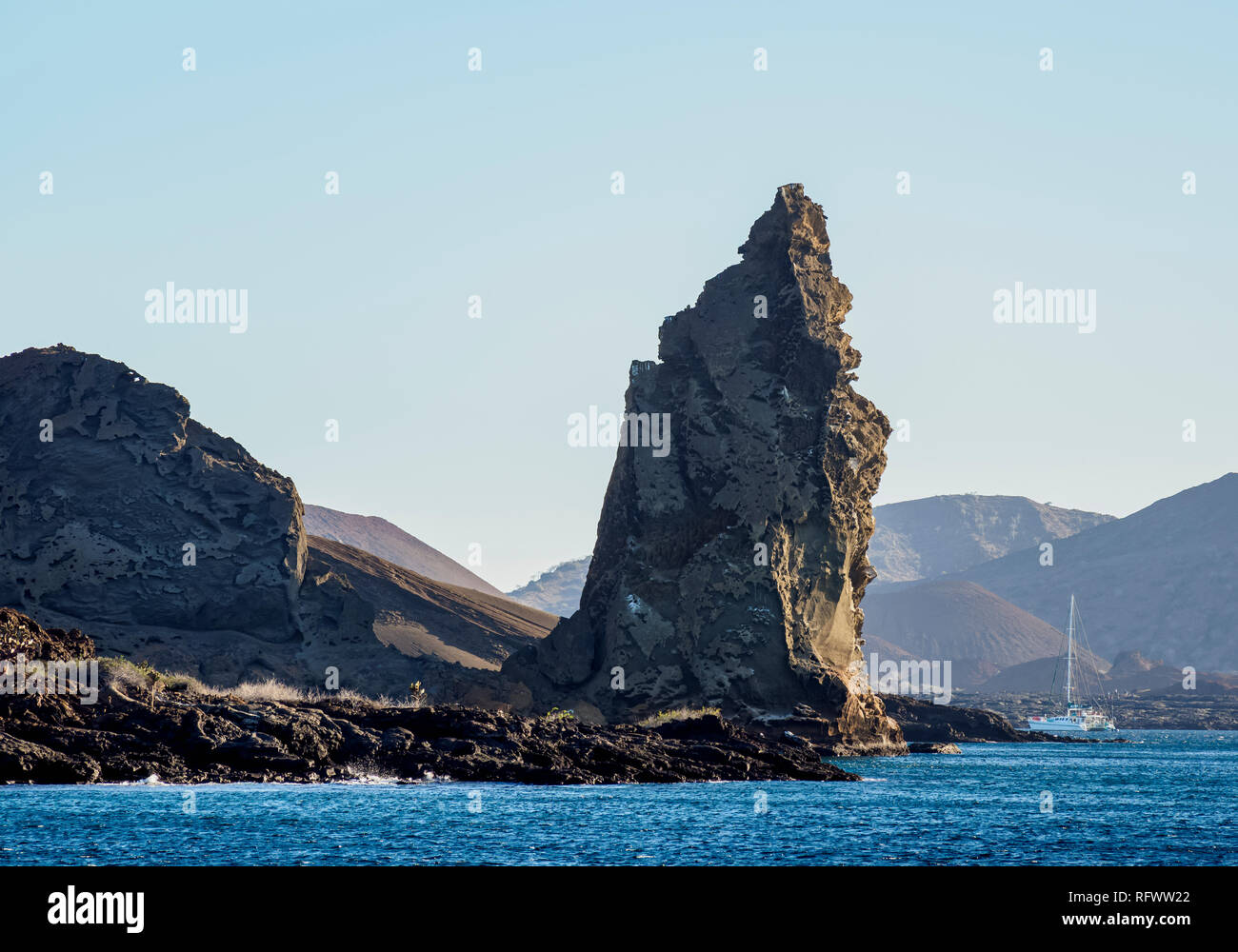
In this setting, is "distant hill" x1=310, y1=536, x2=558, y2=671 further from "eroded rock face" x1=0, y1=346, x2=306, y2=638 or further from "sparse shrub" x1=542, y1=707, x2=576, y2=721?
"sparse shrub" x1=542, y1=707, x2=576, y2=721

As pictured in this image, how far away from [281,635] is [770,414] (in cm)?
4116

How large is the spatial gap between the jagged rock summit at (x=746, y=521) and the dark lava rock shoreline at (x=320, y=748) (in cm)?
2791

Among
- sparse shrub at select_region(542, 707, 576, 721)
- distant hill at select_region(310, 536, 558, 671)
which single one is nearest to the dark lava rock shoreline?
sparse shrub at select_region(542, 707, 576, 721)

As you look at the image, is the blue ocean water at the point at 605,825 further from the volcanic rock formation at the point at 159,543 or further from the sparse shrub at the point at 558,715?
the volcanic rock formation at the point at 159,543

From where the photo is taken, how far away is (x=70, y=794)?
43625 mm

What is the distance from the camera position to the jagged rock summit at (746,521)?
325 ft

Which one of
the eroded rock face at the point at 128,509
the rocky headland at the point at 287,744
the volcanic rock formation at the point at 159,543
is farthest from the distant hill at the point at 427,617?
the rocky headland at the point at 287,744

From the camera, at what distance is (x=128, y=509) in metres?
105

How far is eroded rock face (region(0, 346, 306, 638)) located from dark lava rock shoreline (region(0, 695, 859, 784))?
123ft

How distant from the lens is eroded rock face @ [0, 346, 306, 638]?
4013 inches

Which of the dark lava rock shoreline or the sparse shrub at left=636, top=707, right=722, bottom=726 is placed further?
the sparse shrub at left=636, top=707, right=722, bottom=726
